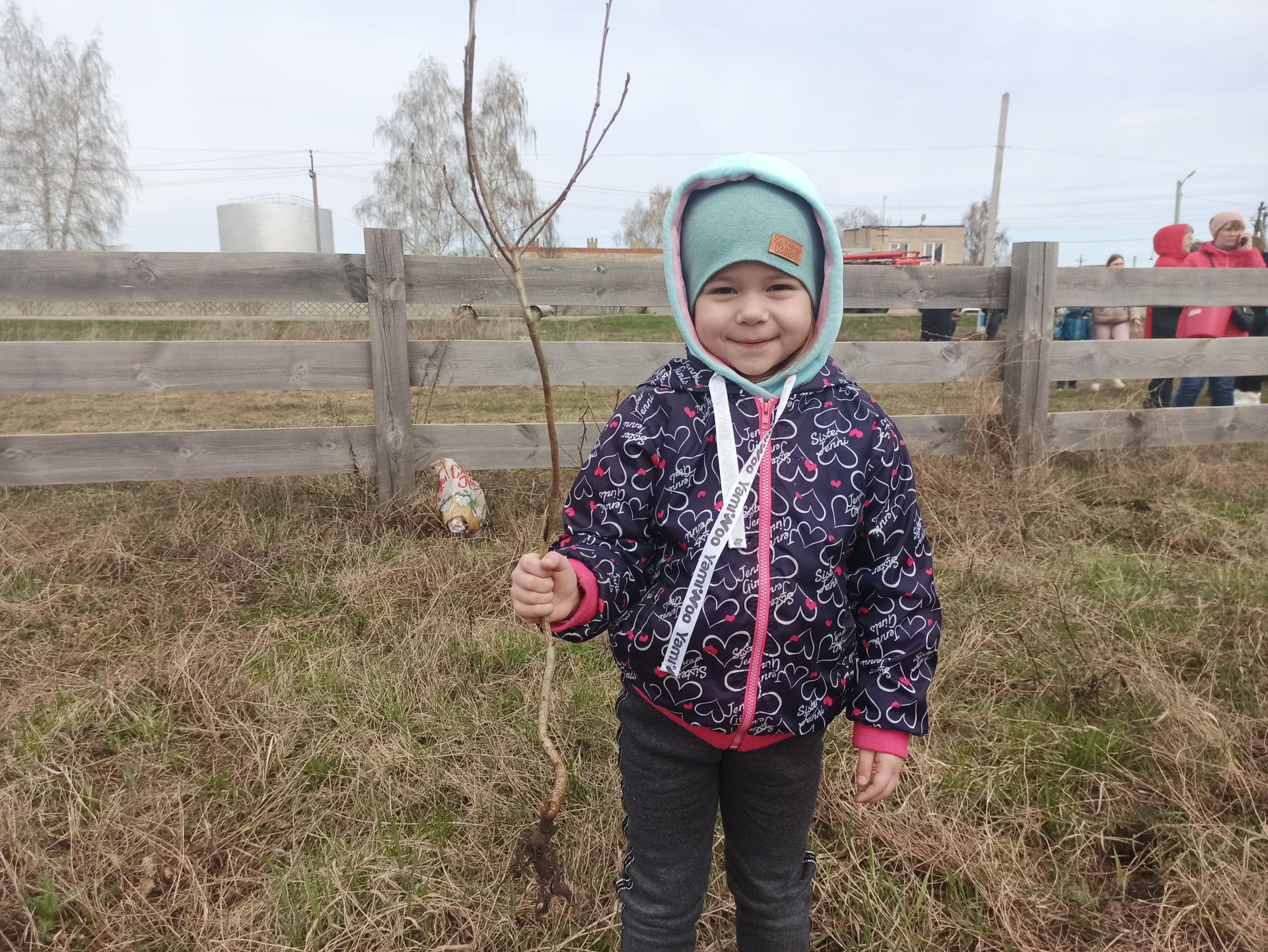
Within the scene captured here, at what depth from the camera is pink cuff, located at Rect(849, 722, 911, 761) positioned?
1.28m

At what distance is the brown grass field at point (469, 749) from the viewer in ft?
5.58

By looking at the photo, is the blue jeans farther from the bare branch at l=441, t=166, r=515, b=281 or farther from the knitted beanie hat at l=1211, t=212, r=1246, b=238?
the bare branch at l=441, t=166, r=515, b=281

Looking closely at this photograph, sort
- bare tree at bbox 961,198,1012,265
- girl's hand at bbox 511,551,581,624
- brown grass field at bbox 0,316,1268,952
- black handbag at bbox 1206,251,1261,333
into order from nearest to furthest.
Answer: girl's hand at bbox 511,551,581,624, brown grass field at bbox 0,316,1268,952, black handbag at bbox 1206,251,1261,333, bare tree at bbox 961,198,1012,265

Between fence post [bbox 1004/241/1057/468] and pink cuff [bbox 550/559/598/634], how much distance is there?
3.88 meters

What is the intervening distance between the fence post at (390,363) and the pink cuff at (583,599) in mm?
2767

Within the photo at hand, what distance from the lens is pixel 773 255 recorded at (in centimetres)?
125

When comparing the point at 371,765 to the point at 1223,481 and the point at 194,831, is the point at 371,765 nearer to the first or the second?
the point at 194,831

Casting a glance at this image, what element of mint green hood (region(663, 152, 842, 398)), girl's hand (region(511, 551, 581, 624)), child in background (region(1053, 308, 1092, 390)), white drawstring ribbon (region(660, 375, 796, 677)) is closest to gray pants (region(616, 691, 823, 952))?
white drawstring ribbon (region(660, 375, 796, 677))

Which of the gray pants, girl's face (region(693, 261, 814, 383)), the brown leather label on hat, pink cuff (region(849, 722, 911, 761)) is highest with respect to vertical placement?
the brown leather label on hat

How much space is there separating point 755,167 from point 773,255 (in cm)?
14

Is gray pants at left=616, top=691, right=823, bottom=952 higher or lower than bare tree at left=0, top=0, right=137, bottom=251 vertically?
lower

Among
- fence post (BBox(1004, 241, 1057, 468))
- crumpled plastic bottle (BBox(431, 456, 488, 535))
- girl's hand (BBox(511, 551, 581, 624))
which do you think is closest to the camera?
girl's hand (BBox(511, 551, 581, 624))

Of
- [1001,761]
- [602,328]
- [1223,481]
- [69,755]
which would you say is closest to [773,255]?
[1001,761]

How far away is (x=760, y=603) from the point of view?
121cm
